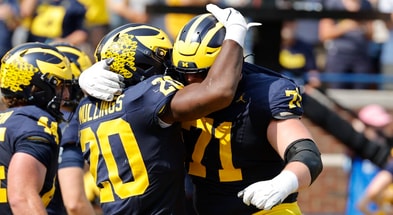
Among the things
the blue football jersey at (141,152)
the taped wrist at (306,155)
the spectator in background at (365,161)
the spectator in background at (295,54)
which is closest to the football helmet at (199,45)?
the blue football jersey at (141,152)

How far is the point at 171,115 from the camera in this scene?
509 cm

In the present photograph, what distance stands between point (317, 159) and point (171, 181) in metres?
0.81

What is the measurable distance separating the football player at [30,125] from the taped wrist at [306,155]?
1.37 meters

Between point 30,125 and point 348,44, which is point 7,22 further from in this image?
point 30,125

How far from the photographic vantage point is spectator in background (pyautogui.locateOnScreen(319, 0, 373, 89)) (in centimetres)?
1238

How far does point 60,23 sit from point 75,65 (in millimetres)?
3983

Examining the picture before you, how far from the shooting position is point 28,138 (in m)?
5.46

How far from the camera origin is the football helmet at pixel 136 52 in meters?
5.32

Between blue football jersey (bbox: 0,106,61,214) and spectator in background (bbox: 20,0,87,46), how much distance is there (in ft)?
15.8

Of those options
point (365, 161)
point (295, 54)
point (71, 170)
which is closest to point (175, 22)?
point (295, 54)

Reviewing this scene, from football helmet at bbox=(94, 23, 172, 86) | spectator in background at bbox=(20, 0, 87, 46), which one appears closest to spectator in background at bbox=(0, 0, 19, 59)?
spectator in background at bbox=(20, 0, 87, 46)

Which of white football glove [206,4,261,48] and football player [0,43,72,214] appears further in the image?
football player [0,43,72,214]

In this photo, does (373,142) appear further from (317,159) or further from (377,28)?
(317,159)

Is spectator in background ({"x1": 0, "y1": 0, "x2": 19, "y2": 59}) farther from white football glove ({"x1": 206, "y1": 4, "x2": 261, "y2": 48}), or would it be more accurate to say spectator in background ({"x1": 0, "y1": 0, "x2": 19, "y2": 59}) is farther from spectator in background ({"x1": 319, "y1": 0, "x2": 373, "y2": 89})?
white football glove ({"x1": 206, "y1": 4, "x2": 261, "y2": 48})
